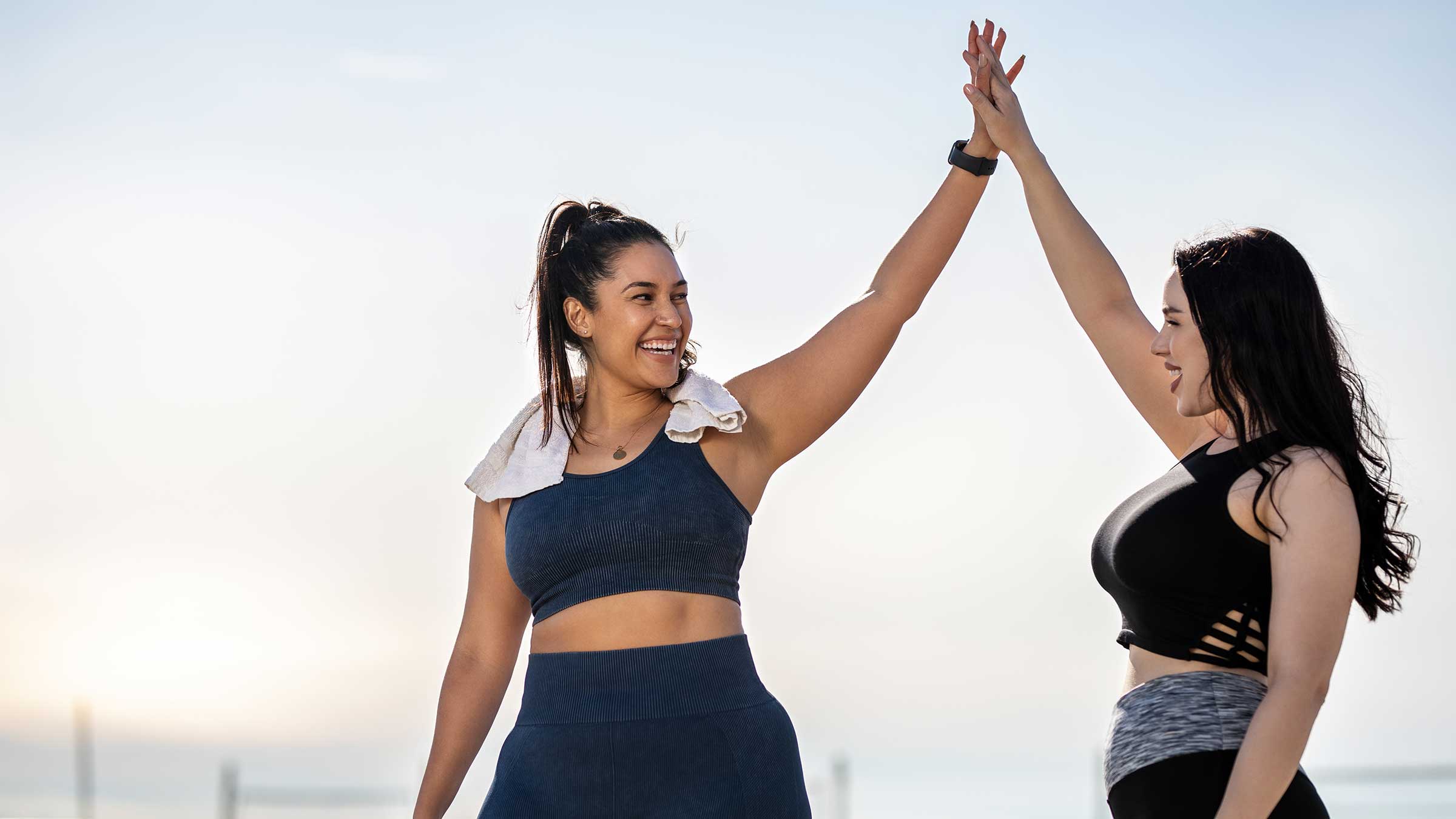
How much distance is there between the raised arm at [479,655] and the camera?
8.39ft

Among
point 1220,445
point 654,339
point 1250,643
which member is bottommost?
point 1250,643

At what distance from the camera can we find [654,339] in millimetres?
2527

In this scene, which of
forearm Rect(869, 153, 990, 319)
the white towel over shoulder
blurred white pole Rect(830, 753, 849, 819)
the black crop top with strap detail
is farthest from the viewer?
blurred white pole Rect(830, 753, 849, 819)

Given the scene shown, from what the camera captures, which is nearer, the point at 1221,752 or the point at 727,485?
the point at 1221,752

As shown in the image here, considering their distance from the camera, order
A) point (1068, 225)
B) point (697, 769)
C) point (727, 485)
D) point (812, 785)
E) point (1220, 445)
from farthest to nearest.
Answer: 1. point (812, 785)
2. point (1068, 225)
3. point (727, 485)
4. point (697, 769)
5. point (1220, 445)

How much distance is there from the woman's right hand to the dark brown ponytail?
0.66 metres

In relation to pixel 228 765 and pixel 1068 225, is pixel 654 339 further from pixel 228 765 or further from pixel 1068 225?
pixel 228 765

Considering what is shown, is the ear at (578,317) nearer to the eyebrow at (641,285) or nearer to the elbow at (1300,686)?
the eyebrow at (641,285)

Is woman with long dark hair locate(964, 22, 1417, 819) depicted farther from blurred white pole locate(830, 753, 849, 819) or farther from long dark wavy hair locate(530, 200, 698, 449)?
blurred white pole locate(830, 753, 849, 819)

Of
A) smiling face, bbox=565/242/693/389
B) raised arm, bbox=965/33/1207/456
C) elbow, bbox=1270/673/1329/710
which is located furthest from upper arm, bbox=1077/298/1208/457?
smiling face, bbox=565/242/693/389

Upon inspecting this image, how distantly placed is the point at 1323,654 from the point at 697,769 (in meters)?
0.97

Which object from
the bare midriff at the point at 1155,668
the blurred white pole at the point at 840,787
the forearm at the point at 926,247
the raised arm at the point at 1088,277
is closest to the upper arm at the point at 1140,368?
the raised arm at the point at 1088,277

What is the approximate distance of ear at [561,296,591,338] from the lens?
103 inches

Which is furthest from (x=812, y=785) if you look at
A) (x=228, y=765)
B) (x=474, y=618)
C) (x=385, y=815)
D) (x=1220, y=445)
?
(x=1220, y=445)
